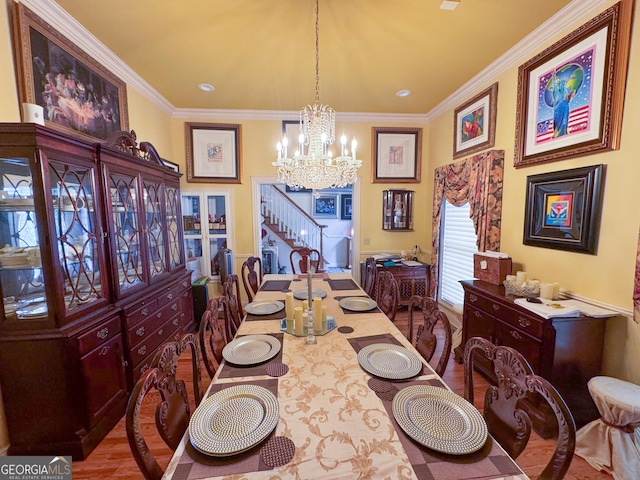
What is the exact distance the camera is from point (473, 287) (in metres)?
2.46

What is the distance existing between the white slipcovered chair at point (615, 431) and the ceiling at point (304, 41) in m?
2.54

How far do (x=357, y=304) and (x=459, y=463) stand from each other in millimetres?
1365

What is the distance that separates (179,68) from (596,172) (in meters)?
3.59

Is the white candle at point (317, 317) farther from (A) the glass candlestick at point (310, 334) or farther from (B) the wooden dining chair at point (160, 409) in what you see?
(B) the wooden dining chair at point (160, 409)

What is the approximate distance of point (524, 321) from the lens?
1.92 metres

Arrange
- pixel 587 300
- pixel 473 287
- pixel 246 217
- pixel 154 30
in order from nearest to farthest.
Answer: pixel 587 300, pixel 154 30, pixel 473 287, pixel 246 217

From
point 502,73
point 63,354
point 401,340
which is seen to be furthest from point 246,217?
point 502,73

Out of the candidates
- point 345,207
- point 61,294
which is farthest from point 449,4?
point 345,207

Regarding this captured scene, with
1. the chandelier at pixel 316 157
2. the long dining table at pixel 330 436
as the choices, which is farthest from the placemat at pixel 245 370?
the chandelier at pixel 316 157

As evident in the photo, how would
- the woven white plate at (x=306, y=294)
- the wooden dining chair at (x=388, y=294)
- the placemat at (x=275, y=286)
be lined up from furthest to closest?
the placemat at (x=275, y=286), the woven white plate at (x=306, y=294), the wooden dining chair at (x=388, y=294)

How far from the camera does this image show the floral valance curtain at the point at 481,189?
8.81 ft

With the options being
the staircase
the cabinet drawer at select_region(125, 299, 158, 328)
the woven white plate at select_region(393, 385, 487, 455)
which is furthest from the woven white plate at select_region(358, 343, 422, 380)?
the staircase

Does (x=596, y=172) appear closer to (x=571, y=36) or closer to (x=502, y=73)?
(x=571, y=36)

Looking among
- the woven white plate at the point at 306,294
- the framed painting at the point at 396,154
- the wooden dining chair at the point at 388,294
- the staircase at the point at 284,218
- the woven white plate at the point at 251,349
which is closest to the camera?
the woven white plate at the point at 251,349
